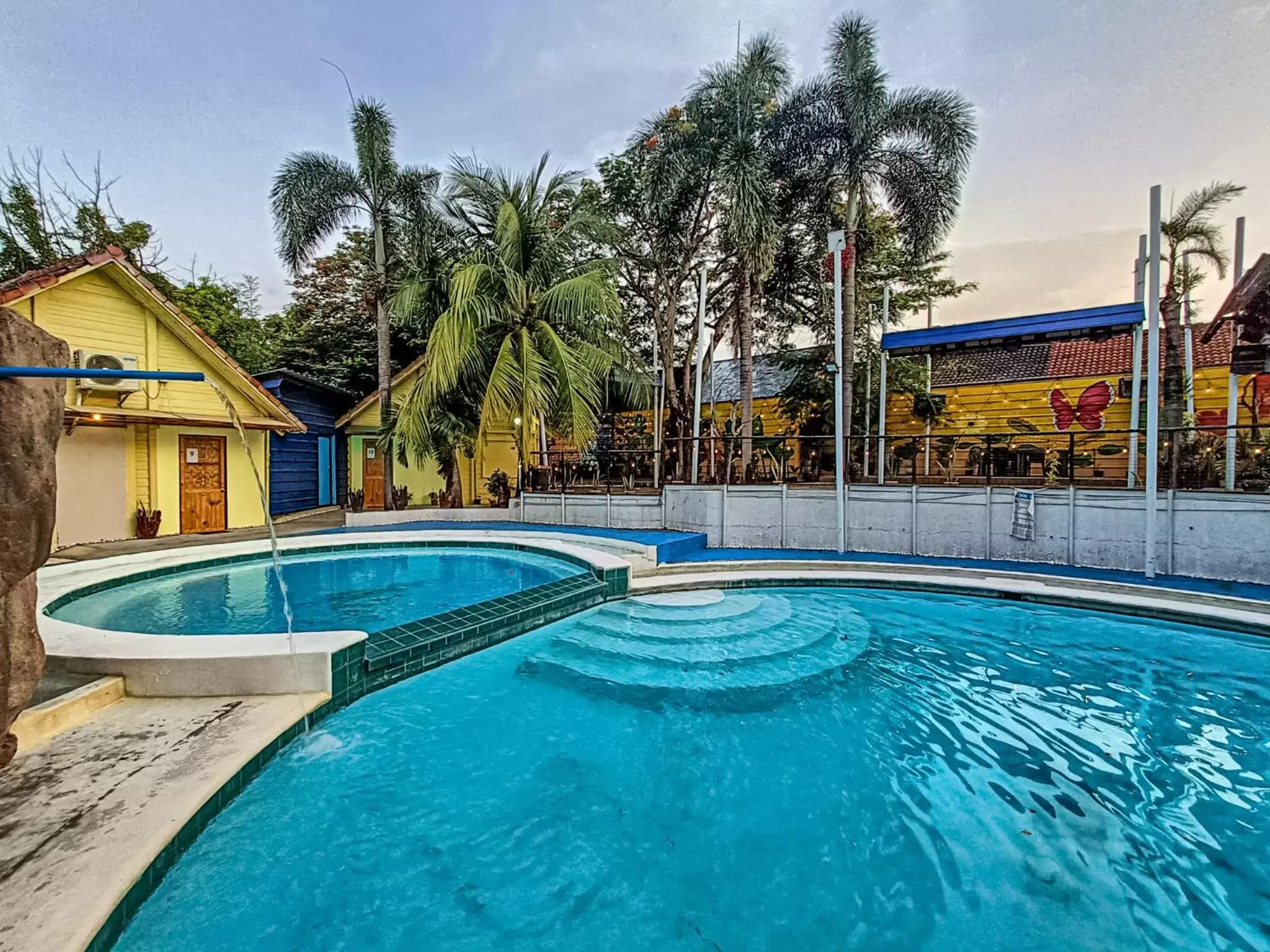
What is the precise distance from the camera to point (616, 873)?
8.46 feet

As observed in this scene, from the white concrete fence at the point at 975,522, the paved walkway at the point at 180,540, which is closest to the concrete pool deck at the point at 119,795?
the white concrete fence at the point at 975,522

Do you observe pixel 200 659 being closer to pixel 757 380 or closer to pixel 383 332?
pixel 383 332

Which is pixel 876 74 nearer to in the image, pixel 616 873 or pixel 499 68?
pixel 499 68

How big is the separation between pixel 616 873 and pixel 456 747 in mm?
1505

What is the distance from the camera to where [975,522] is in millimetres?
8609

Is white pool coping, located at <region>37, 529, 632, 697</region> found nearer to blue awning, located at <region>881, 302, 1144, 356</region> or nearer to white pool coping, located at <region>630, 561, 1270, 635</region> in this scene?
white pool coping, located at <region>630, 561, 1270, 635</region>

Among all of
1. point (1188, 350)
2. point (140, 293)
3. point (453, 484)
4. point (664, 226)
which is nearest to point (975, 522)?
point (1188, 350)

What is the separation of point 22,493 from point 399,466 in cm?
1511

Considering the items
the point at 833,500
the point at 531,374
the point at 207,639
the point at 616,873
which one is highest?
the point at 531,374

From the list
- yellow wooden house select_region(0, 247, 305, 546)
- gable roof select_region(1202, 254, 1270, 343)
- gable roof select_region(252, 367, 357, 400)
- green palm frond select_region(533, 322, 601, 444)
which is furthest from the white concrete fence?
gable roof select_region(252, 367, 357, 400)

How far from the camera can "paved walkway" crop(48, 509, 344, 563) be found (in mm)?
8812

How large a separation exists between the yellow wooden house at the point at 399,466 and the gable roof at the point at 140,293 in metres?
3.58

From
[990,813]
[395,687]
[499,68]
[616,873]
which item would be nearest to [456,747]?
[395,687]

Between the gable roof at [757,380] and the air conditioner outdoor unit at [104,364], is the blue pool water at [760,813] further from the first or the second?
the gable roof at [757,380]
